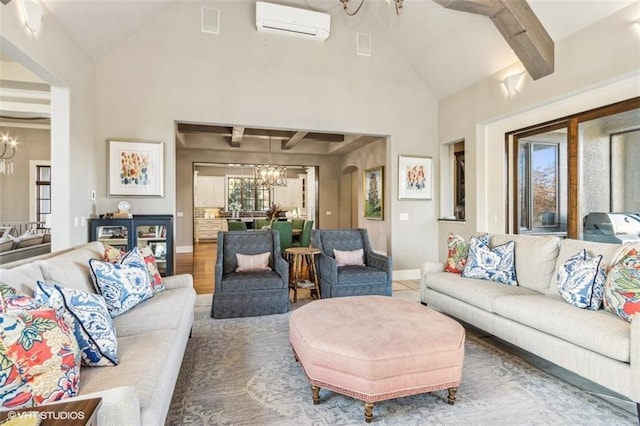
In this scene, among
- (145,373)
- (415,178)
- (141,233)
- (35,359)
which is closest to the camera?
(35,359)

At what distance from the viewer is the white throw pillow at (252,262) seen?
4.09 metres

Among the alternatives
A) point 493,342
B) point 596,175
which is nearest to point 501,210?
point 596,175

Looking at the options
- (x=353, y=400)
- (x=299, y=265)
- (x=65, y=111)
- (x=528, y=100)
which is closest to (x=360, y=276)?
(x=299, y=265)

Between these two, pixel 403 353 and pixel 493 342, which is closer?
pixel 403 353

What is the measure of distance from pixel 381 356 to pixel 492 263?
209 cm

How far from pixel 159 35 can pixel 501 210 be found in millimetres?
5479

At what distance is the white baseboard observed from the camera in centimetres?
575

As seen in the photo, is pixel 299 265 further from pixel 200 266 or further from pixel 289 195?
pixel 289 195

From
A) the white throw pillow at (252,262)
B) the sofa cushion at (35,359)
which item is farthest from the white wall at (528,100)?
the sofa cushion at (35,359)

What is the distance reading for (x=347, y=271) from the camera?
13.9 feet

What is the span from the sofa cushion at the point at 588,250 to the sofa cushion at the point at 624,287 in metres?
0.17

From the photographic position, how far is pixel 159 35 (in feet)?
15.2

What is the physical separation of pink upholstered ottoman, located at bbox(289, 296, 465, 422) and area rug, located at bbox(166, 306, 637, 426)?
0.14m

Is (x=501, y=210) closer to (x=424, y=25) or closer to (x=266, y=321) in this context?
(x=424, y=25)
